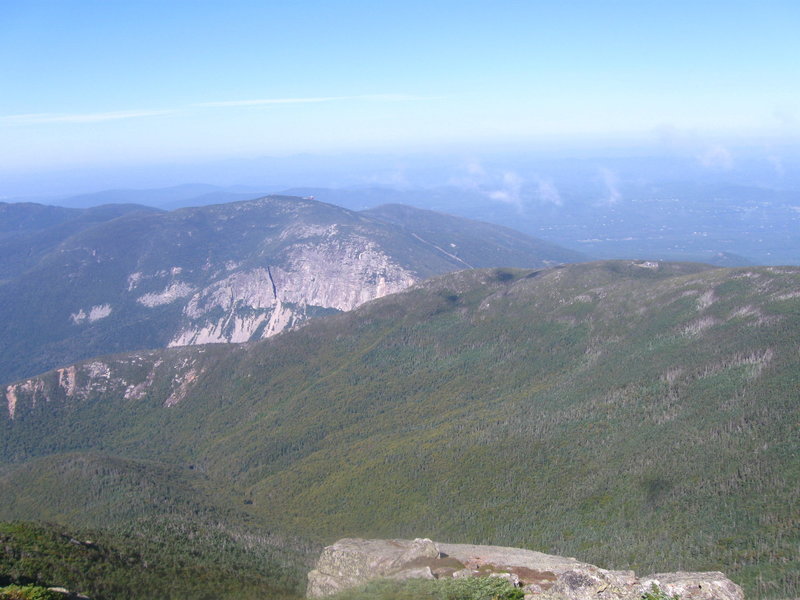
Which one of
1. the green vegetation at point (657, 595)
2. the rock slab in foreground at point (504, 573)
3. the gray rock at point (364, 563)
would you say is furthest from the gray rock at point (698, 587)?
the gray rock at point (364, 563)

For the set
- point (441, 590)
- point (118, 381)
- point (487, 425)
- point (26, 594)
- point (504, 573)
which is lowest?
point (118, 381)

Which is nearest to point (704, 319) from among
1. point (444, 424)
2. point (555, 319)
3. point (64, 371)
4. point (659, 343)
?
point (659, 343)

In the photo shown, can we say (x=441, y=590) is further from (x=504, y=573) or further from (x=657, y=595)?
(x=657, y=595)

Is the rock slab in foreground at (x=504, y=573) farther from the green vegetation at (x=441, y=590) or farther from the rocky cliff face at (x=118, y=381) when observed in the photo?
the rocky cliff face at (x=118, y=381)

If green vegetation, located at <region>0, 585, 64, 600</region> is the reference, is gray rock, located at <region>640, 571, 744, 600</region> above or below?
below

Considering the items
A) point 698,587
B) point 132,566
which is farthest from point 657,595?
point 132,566

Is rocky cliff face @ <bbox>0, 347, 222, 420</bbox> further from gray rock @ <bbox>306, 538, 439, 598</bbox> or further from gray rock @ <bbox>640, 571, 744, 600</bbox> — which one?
gray rock @ <bbox>640, 571, 744, 600</bbox>

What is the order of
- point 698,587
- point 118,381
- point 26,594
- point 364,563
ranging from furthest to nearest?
point 118,381 → point 364,563 → point 698,587 → point 26,594

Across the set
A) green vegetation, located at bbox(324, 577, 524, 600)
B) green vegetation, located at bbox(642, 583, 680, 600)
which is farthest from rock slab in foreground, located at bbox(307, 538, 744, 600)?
green vegetation, located at bbox(324, 577, 524, 600)
